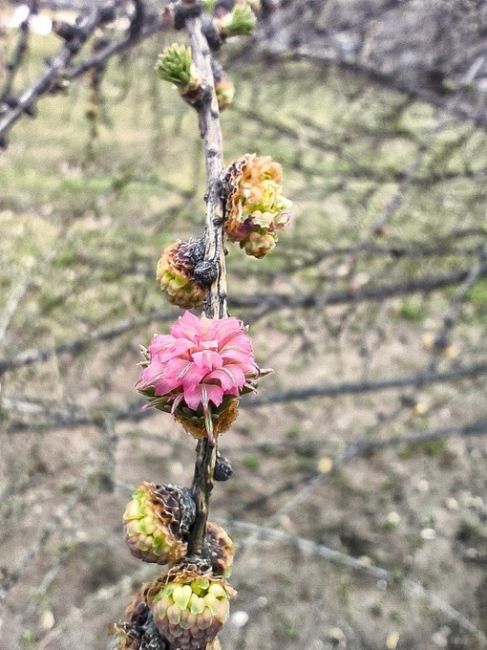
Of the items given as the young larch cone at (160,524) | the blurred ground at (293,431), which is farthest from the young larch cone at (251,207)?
the blurred ground at (293,431)

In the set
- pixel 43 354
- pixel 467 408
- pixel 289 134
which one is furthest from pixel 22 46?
pixel 467 408

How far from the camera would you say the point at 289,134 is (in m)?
2.77

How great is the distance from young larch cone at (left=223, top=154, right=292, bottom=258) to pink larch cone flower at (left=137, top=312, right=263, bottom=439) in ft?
0.46

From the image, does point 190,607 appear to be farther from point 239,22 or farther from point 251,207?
point 239,22

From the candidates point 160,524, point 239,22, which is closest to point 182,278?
point 160,524

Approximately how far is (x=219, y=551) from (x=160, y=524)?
91mm

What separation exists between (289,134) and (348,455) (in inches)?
58.8

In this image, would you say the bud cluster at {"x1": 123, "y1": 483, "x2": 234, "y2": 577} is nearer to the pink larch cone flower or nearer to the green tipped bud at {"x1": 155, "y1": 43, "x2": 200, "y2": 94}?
the pink larch cone flower

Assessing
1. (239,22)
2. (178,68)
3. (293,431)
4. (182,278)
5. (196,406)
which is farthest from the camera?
(293,431)

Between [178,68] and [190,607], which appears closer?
[190,607]

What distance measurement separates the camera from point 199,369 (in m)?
0.56

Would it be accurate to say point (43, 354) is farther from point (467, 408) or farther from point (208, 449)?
point (467, 408)

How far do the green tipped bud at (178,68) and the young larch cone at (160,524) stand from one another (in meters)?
0.50

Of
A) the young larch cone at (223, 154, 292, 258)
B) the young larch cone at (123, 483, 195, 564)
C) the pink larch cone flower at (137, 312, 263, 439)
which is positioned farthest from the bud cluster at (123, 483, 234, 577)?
the young larch cone at (223, 154, 292, 258)
